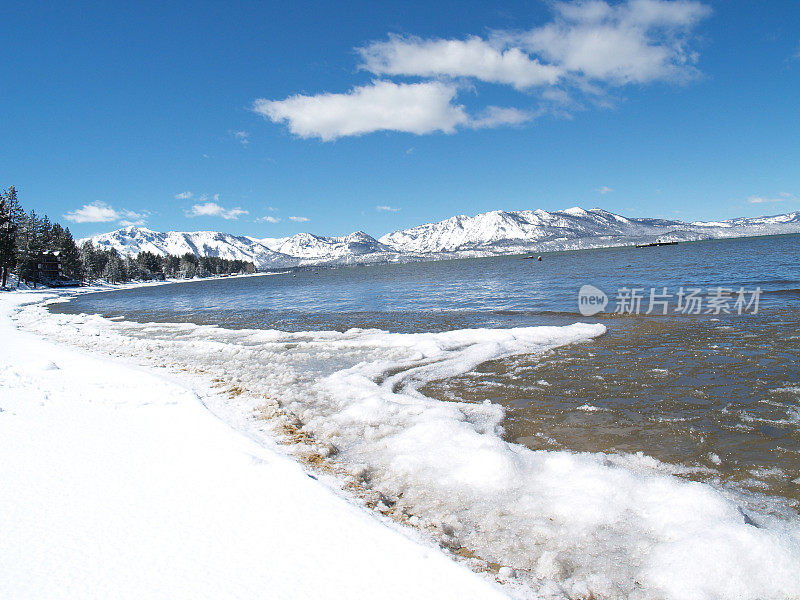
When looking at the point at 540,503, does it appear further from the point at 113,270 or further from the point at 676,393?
the point at 113,270

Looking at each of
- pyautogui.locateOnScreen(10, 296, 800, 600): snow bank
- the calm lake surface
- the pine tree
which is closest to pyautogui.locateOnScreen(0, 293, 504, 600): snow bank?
pyautogui.locateOnScreen(10, 296, 800, 600): snow bank

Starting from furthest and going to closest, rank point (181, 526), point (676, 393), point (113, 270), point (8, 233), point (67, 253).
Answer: point (113, 270) < point (67, 253) < point (8, 233) < point (676, 393) < point (181, 526)

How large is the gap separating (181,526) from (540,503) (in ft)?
12.8

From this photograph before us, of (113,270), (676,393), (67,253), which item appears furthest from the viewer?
(113,270)

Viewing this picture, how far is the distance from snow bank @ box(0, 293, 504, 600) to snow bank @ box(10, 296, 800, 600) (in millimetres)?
777

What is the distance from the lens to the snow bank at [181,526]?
3.15m

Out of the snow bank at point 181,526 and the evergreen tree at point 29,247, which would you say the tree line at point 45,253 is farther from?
the snow bank at point 181,526

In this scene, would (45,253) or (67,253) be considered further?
(67,253)

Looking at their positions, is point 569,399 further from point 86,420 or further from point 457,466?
point 86,420

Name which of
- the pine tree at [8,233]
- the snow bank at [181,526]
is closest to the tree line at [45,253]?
the pine tree at [8,233]

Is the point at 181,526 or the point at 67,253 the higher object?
the point at 67,253

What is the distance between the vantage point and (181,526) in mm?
3891

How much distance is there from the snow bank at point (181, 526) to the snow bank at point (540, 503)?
777 mm

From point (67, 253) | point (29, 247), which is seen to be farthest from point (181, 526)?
point (67, 253)
